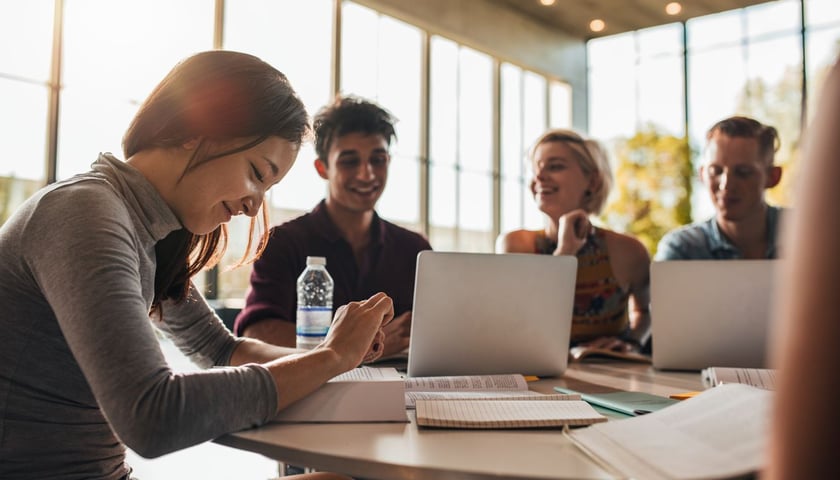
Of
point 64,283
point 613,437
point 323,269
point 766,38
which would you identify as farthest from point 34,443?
point 766,38

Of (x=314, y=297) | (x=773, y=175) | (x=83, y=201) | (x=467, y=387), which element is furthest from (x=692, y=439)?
(x=773, y=175)

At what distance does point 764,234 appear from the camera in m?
2.76

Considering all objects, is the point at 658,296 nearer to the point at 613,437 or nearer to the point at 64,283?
the point at 613,437

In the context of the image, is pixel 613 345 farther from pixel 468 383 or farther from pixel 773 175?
pixel 773 175

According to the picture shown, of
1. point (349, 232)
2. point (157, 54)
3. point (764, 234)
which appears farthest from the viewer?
point (157, 54)

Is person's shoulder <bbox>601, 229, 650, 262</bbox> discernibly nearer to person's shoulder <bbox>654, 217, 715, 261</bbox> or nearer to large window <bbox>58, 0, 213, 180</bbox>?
person's shoulder <bbox>654, 217, 715, 261</bbox>

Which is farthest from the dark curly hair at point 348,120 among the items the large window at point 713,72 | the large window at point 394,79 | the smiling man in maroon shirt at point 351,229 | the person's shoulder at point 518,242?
the large window at point 713,72

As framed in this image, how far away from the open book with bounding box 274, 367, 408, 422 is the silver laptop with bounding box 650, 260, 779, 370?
36.4 inches

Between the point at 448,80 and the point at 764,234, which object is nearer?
the point at 764,234

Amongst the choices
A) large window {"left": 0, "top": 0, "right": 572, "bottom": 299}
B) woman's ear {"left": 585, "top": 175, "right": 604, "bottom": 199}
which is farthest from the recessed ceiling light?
woman's ear {"left": 585, "top": 175, "right": 604, "bottom": 199}

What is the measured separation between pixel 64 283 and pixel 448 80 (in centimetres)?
756

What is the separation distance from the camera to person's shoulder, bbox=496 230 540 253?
8.66ft

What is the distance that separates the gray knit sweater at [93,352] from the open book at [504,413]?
25cm

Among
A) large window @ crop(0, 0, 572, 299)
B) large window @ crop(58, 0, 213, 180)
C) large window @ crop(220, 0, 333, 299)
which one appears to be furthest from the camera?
large window @ crop(220, 0, 333, 299)
